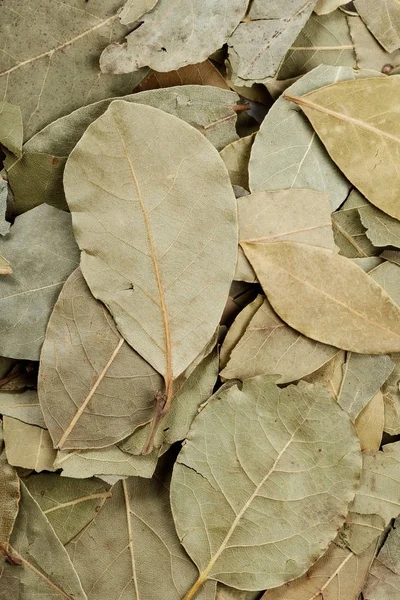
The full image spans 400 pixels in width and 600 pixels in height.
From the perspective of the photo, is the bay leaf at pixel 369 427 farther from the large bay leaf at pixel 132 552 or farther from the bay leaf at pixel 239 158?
the bay leaf at pixel 239 158

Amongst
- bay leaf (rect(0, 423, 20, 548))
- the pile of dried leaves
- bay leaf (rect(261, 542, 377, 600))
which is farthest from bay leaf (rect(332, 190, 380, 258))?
bay leaf (rect(0, 423, 20, 548))

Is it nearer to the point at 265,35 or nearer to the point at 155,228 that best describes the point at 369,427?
the point at 155,228

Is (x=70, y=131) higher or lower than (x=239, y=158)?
higher

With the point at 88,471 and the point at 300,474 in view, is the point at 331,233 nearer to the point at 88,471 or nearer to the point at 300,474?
the point at 300,474

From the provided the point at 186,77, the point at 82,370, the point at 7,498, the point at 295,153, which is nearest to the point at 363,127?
the point at 295,153

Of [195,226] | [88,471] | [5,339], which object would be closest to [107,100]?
[195,226]

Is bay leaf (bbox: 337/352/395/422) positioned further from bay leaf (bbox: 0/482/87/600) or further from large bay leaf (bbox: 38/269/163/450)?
bay leaf (bbox: 0/482/87/600)
